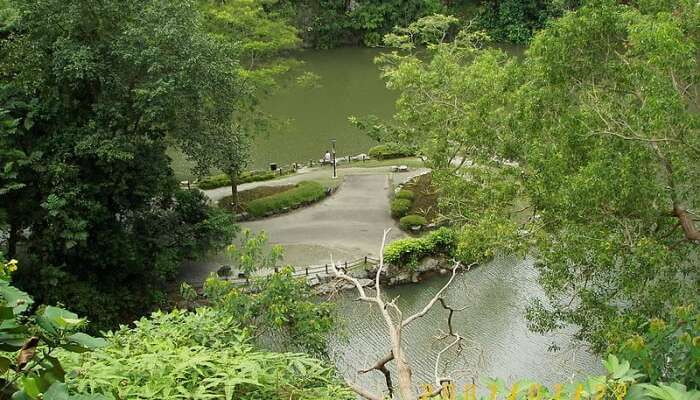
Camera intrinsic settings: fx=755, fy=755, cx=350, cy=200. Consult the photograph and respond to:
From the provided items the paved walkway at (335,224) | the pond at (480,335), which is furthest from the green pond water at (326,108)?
the pond at (480,335)

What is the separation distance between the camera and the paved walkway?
17781mm

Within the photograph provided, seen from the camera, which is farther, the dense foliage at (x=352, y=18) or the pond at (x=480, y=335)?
the dense foliage at (x=352, y=18)

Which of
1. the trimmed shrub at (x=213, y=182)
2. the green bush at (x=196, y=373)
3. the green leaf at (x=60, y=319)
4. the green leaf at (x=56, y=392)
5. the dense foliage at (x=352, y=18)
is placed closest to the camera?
the green leaf at (x=56, y=392)

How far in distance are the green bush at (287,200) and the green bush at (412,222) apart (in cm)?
281

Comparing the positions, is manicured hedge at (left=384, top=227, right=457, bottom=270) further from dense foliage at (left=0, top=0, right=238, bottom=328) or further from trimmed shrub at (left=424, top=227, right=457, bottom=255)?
dense foliage at (left=0, top=0, right=238, bottom=328)

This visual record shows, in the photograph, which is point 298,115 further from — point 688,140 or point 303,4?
point 688,140

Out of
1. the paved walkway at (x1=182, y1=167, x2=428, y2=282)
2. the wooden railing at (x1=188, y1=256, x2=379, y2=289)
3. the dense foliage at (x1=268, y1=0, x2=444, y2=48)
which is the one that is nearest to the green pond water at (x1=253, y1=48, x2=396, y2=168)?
the dense foliage at (x1=268, y1=0, x2=444, y2=48)

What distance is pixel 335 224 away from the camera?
63.8 feet

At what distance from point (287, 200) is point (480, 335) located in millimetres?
7356

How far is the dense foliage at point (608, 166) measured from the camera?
31.0 ft

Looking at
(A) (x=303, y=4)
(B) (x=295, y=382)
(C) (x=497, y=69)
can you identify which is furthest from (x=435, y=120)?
(A) (x=303, y=4)

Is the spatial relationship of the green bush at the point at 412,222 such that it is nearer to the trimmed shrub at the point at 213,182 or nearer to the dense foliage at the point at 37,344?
the trimmed shrub at the point at 213,182

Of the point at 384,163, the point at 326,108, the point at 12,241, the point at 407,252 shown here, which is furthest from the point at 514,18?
the point at 12,241

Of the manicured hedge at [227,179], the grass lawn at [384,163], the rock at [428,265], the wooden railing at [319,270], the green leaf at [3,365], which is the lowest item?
the rock at [428,265]
